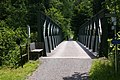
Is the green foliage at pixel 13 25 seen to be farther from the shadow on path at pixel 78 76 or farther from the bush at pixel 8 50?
the shadow on path at pixel 78 76

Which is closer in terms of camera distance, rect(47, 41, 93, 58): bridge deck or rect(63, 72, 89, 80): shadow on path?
rect(63, 72, 89, 80): shadow on path

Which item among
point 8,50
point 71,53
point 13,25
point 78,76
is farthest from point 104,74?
point 13,25

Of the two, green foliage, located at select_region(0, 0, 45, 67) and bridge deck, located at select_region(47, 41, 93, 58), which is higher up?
green foliage, located at select_region(0, 0, 45, 67)

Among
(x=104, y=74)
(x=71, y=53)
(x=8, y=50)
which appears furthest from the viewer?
(x=71, y=53)

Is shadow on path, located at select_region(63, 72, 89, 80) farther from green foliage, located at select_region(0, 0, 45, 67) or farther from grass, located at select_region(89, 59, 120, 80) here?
green foliage, located at select_region(0, 0, 45, 67)

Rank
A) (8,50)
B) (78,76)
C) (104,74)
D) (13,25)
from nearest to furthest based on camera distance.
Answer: (104,74)
(78,76)
(8,50)
(13,25)

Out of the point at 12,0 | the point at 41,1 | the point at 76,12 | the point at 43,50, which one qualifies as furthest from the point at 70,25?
the point at 43,50

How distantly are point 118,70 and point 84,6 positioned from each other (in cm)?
6809

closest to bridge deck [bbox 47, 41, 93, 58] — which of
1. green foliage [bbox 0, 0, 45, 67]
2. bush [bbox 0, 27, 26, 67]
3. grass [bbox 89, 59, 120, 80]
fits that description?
green foliage [bbox 0, 0, 45, 67]

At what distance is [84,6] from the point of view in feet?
256

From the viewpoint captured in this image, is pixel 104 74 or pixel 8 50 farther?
pixel 8 50

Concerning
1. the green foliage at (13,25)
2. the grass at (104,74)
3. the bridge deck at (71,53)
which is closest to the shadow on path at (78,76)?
the grass at (104,74)

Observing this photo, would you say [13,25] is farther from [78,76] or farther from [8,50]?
[78,76]

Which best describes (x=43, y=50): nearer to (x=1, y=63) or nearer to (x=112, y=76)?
(x=1, y=63)
